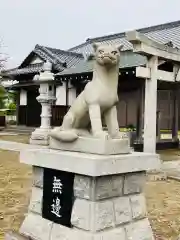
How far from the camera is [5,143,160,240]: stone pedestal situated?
287 cm

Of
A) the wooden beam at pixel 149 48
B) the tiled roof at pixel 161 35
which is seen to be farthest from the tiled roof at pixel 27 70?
the wooden beam at pixel 149 48

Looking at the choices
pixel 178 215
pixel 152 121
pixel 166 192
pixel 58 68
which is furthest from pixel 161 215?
pixel 58 68

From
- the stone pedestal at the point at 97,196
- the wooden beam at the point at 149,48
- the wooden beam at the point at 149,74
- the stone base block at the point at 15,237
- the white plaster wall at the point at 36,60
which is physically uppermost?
the white plaster wall at the point at 36,60

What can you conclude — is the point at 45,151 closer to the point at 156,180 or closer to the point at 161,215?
the point at 161,215

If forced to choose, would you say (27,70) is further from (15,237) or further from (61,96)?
(15,237)

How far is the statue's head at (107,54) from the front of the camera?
3.08 metres

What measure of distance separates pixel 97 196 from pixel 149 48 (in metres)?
6.12

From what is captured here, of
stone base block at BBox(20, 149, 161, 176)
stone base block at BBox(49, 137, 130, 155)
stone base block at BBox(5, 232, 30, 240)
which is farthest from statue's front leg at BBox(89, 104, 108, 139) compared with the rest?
stone base block at BBox(5, 232, 30, 240)

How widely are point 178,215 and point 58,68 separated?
586 inches

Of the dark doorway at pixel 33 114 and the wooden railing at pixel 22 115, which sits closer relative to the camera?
the dark doorway at pixel 33 114

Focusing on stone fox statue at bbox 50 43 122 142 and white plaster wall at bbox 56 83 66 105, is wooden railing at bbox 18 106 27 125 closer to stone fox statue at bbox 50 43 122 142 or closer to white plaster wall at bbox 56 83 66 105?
white plaster wall at bbox 56 83 66 105

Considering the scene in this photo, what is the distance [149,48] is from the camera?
8.26 metres

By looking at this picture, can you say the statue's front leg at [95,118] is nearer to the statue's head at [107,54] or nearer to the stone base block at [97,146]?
the stone base block at [97,146]

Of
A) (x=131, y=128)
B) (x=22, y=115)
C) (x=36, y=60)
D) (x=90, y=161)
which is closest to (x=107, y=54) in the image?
(x=90, y=161)
